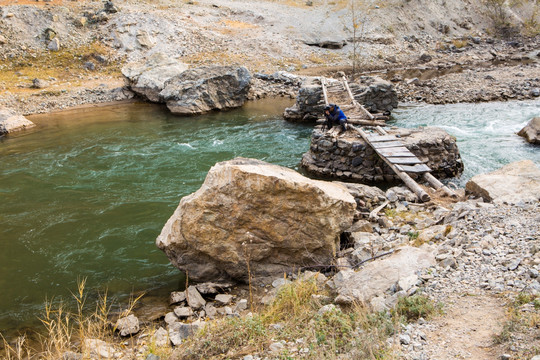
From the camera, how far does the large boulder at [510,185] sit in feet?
28.6

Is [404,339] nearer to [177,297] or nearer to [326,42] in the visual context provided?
[177,297]

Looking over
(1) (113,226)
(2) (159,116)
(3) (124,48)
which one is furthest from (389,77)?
(1) (113,226)

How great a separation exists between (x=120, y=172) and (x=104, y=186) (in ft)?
4.53

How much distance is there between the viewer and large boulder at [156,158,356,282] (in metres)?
7.32

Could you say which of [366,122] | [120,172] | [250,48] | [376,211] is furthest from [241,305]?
[250,48]

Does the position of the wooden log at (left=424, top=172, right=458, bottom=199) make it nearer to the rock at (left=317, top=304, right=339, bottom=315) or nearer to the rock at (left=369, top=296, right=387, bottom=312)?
the rock at (left=369, top=296, right=387, bottom=312)

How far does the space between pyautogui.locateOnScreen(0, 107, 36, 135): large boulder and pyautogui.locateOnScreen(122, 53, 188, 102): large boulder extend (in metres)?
7.74

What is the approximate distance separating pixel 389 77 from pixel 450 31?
21707 mm

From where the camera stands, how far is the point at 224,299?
7504mm

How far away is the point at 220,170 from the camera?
292 inches

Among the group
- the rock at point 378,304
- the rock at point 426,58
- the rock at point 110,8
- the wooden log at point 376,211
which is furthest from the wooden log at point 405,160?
the rock at point 110,8

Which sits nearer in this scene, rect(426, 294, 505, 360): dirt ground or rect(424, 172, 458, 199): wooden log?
rect(426, 294, 505, 360): dirt ground

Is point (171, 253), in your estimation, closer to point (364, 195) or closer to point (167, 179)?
point (364, 195)

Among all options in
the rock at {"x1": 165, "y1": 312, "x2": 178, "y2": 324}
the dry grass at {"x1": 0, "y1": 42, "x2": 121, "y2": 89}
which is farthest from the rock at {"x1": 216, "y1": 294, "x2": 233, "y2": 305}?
the dry grass at {"x1": 0, "y1": 42, "x2": 121, "y2": 89}
